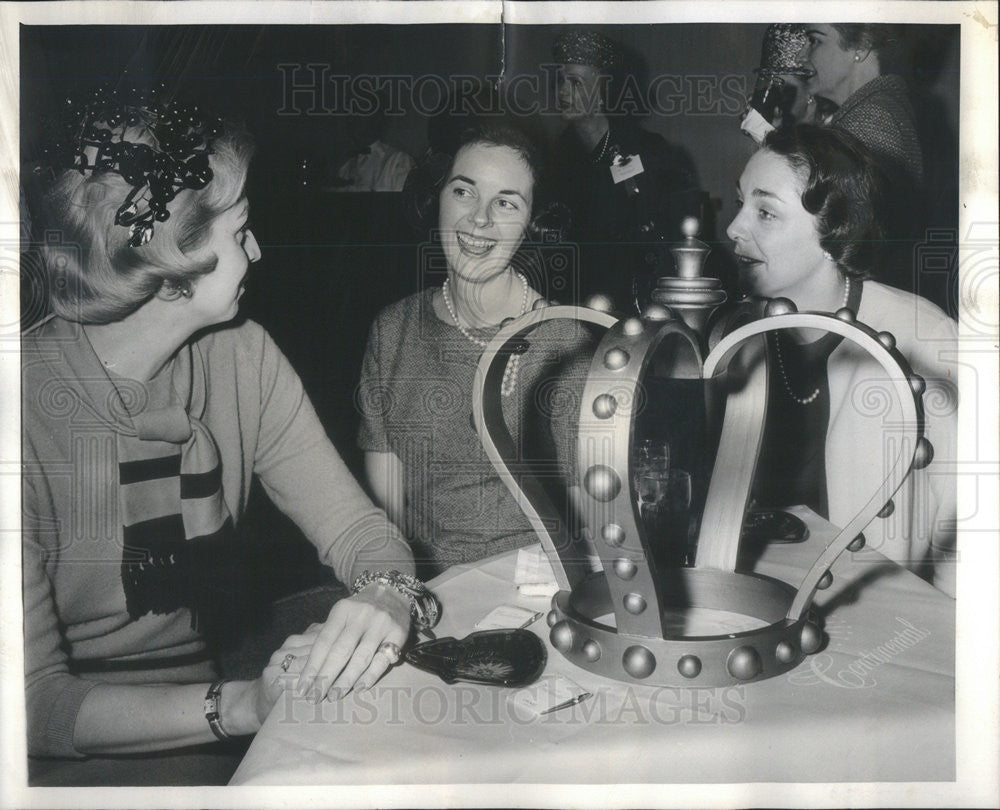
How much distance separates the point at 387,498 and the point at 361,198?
0.31 meters

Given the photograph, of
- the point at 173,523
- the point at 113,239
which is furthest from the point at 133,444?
the point at 113,239

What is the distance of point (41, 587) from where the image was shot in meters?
0.84

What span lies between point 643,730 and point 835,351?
45cm

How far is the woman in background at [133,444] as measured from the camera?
0.83m

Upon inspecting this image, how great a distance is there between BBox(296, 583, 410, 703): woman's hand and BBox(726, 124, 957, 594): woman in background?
16.5 inches

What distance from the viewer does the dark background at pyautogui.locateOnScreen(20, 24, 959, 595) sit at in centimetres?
83

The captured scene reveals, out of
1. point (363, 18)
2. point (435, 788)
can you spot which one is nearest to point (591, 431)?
point (435, 788)

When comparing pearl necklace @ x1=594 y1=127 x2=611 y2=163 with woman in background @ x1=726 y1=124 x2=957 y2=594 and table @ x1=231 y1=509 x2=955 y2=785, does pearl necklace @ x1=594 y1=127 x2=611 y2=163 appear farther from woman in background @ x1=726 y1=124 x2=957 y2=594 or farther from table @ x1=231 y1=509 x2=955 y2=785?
table @ x1=231 y1=509 x2=955 y2=785

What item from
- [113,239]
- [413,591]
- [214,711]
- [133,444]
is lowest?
[214,711]

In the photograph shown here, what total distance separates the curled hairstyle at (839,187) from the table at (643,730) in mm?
375

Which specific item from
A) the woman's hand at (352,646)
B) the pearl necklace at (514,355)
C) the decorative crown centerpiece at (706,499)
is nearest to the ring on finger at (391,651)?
the woman's hand at (352,646)

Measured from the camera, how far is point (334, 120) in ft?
2.78

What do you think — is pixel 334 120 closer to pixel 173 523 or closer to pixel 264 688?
pixel 173 523

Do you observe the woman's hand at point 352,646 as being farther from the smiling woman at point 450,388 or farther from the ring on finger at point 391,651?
the smiling woman at point 450,388
